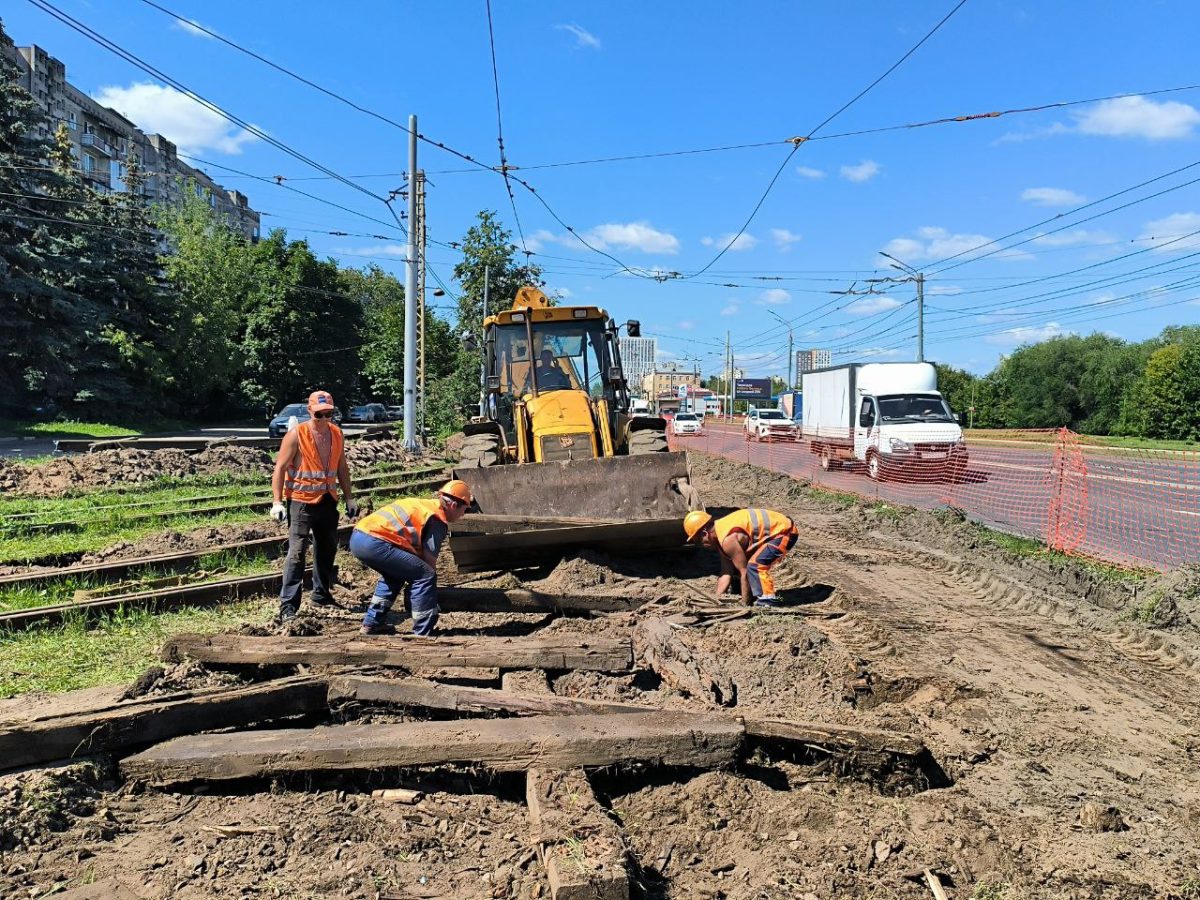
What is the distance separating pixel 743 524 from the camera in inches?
276

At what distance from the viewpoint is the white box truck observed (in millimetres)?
18062

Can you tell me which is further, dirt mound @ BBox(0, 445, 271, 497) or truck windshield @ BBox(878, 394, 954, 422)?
truck windshield @ BBox(878, 394, 954, 422)

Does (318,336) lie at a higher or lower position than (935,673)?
higher

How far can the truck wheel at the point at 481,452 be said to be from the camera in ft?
30.1

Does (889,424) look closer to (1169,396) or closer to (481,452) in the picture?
(481,452)

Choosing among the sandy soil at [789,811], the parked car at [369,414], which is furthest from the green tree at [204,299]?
the sandy soil at [789,811]

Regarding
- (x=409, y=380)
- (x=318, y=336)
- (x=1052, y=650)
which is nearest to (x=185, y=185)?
(x=318, y=336)

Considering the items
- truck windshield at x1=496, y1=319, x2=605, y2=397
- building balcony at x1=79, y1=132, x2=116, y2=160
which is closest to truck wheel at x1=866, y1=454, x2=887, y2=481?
truck windshield at x1=496, y1=319, x2=605, y2=397

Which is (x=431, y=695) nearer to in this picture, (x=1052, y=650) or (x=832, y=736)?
(x=832, y=736)

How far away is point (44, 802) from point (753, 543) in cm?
511

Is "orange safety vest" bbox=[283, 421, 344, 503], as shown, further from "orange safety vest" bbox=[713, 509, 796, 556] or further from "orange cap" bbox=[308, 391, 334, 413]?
"orange safety vest" bbox=[713, 509, 796, 556]

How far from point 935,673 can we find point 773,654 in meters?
1.06

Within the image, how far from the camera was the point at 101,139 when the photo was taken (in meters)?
63.8

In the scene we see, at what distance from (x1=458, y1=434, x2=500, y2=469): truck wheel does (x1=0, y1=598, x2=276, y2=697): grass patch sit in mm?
Answer: 2715
